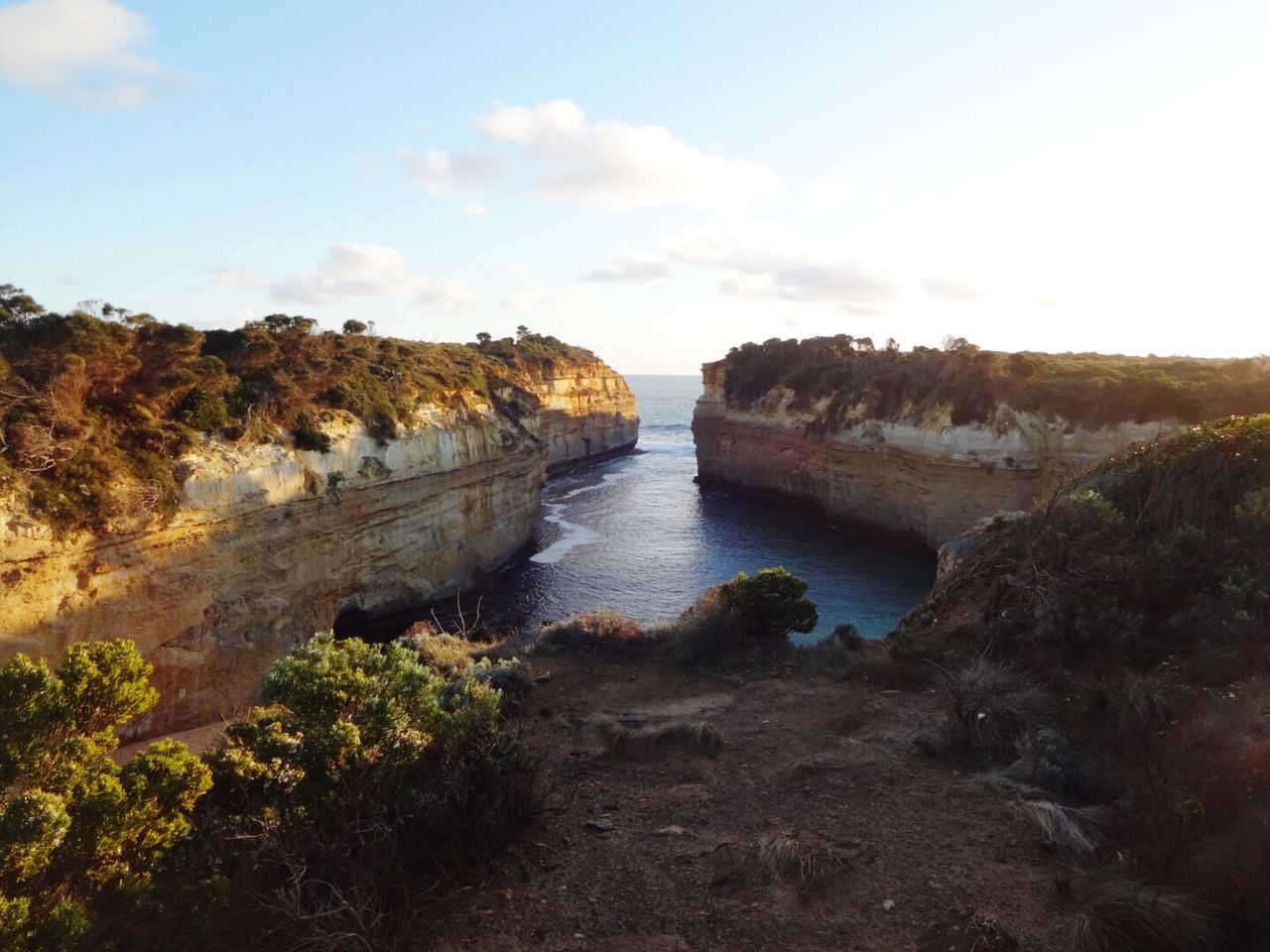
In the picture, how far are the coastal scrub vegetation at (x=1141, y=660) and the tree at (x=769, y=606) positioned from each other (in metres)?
2.22

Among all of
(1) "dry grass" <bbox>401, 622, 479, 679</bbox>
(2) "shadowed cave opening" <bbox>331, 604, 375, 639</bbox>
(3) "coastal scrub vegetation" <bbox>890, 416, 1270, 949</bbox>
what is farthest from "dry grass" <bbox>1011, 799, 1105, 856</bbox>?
(2) "shadowed cave opening" <bbox>331, 604, 375, 639</bbox>

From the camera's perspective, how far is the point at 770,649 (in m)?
14.5

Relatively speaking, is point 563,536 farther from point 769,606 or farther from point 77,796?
point 77,796

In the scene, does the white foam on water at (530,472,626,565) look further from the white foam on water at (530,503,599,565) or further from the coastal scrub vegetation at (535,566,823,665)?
the coastal scrub vegetation at (535,566,823,665)

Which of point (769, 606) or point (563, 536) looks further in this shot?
point (563, 536)

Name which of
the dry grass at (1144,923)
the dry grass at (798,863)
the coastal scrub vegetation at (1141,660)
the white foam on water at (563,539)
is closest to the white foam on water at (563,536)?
the white foam on water at (563,539)

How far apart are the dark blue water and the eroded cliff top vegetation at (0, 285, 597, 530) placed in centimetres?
922

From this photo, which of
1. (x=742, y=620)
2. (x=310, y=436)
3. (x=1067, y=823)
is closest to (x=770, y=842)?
(x=1067, y=823)

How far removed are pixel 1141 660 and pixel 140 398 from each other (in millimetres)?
22317

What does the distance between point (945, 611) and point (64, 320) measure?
2212 centimetres

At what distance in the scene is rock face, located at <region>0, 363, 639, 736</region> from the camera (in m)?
15.5

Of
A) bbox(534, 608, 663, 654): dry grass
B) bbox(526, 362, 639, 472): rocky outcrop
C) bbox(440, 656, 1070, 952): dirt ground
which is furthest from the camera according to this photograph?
bbox(526, 362, 639, 472): rocky outcrop

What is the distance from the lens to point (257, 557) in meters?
19.5

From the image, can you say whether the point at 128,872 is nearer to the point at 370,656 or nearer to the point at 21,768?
the point at 21,768
